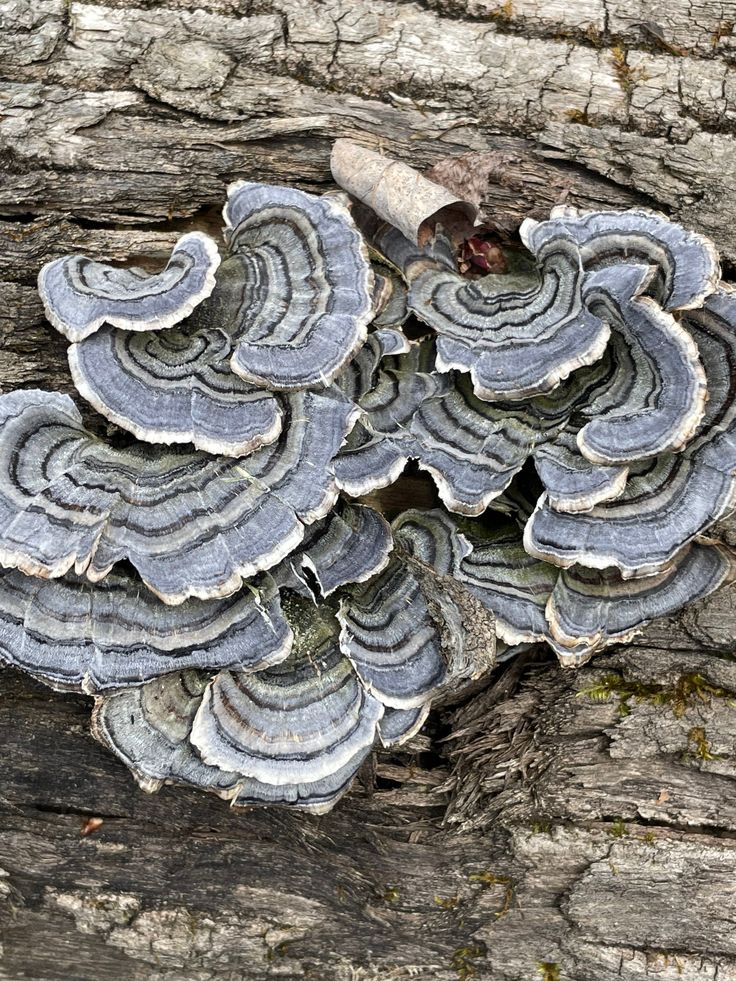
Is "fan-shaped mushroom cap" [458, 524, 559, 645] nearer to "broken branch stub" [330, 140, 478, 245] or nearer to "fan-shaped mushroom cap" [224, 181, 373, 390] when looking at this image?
"fan-shaped mushroom cap" [224, 181, 373, 390]

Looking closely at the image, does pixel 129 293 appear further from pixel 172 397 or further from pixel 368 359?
pixel 368 359

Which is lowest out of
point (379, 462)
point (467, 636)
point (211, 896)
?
point (211, 896)

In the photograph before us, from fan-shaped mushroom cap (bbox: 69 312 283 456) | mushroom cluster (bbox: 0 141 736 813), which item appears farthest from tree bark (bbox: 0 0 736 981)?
fan-shaped mushroom cap (bbox: 69 312 283 456)

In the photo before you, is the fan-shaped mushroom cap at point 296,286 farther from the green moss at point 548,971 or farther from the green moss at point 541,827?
the green moss at point 548,971

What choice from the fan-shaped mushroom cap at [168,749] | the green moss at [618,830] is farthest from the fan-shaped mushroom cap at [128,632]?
the green moss at [618,830]

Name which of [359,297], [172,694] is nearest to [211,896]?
[172,694]

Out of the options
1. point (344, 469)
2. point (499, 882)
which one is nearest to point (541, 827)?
point (499, 882)

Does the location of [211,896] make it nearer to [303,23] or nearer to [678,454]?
[678,454]

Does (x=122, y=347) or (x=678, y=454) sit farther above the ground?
(x=122, y=347)

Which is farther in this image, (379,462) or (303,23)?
(303,23)

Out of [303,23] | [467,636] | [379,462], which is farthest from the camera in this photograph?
[303,23]
